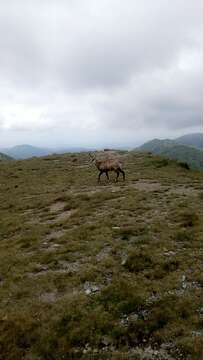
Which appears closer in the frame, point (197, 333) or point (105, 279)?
point (197, 333)

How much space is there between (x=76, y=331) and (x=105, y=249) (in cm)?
601

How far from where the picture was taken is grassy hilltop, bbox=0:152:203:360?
32.0 ft

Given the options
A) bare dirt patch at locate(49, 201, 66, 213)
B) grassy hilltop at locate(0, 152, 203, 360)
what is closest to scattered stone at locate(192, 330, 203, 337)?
grassy hilltop at locate(0, 152, 203, 360)

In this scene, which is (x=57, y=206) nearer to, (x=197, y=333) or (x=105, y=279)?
(x=105, y=279)

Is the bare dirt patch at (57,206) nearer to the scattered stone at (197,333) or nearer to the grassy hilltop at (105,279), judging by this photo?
the grassy hilltop at (105,279)

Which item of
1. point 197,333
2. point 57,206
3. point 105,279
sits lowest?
point 197,333

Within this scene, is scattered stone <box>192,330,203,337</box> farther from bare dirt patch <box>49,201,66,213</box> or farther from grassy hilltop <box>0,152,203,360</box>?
bare dirt patch <box>49,201,66,213</box>

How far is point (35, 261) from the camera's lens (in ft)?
51.0

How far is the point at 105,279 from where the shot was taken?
43.1ft

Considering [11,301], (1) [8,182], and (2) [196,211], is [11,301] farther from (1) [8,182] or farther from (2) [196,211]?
(1) [8,182]

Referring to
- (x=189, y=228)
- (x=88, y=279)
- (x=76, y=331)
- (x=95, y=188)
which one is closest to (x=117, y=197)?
(x=95, y=188)

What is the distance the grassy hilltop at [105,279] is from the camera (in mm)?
9766

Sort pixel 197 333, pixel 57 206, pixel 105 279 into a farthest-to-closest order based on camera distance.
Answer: pixel 57 206 < pixel 105 279 < pixel 197 333

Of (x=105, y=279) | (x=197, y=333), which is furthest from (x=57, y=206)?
(x=197, y=333)
